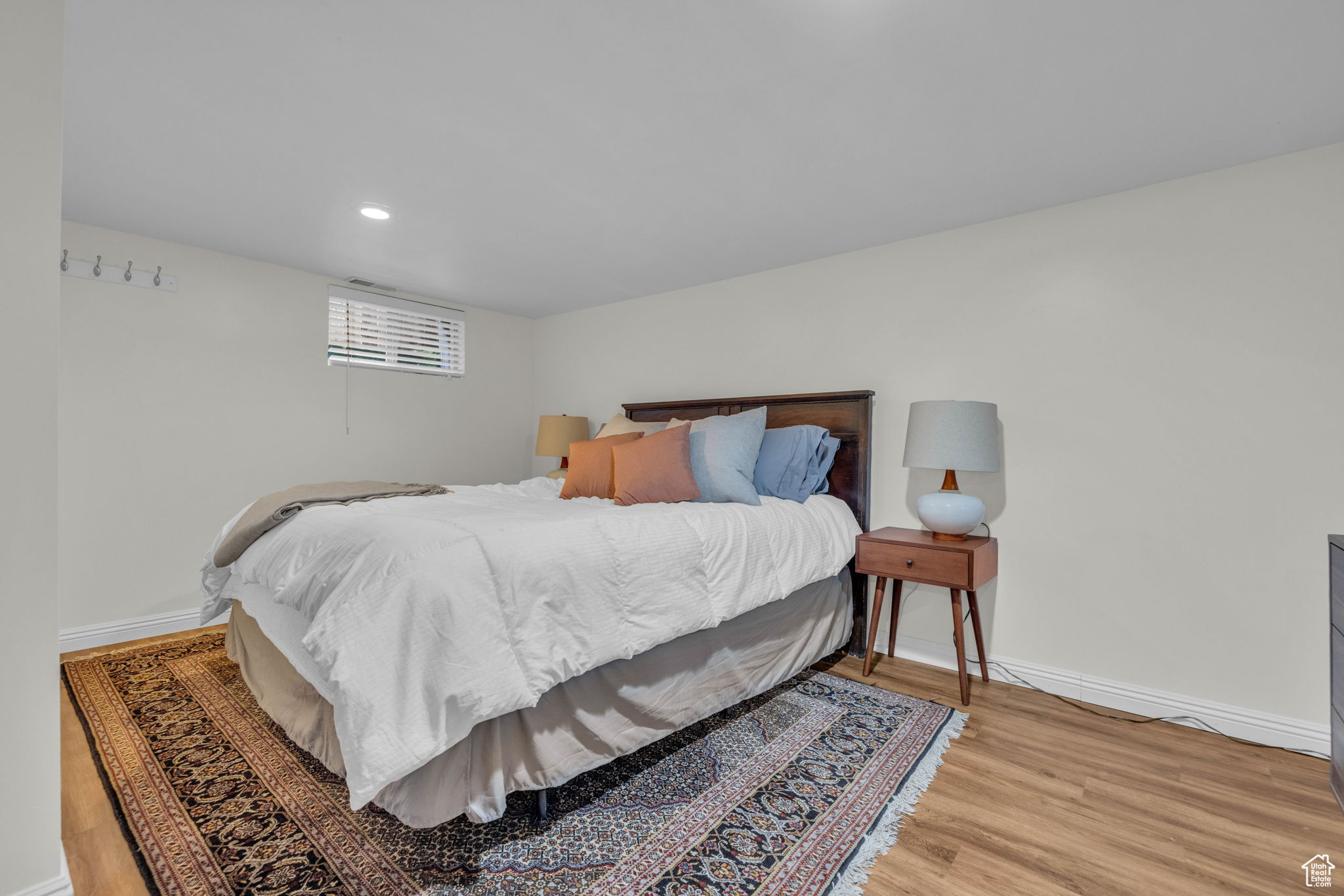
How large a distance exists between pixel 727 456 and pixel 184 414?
317 cm

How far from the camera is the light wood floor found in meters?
1.46

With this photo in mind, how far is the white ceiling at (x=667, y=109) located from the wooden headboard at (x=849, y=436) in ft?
2.94

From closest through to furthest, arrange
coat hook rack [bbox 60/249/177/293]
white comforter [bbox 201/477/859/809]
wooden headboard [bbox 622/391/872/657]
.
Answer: white comforter [bbox 201/477/859/809]
coat hook rack [bbox 60/249/177/293]
wooden headboard [bbox 622/391/872/657]

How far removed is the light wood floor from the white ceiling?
7.25 feet

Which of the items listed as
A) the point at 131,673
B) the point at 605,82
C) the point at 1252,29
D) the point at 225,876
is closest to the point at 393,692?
the point at 225,876

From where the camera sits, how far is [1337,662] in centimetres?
158

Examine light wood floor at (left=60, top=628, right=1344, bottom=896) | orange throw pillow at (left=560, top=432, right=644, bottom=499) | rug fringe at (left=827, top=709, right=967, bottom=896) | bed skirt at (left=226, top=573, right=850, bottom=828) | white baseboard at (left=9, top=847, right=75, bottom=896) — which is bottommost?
rug fringe at (left=827, top=709, right=967, bottom=896)

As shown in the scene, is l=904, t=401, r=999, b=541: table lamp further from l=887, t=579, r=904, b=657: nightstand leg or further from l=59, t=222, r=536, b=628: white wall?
l=59, t=222, r=536, b=628: white wall

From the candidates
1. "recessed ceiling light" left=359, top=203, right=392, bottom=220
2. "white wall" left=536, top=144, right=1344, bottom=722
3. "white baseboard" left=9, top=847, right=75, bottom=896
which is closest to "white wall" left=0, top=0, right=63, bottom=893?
"white baseboard" left=9, top=847, right=75, bottom=896

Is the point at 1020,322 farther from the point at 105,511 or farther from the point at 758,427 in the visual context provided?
the point at 105,511

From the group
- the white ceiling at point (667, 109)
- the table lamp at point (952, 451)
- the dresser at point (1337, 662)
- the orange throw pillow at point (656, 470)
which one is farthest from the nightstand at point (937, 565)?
the white ceiling at point (667, 109)

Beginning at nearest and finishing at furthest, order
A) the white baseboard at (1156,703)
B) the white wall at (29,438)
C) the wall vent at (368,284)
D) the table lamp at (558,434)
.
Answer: the white wall at (29,438)
the white baseboard at (1156,703)
the wall vent at (368,284)
the table lamp at (558,434)

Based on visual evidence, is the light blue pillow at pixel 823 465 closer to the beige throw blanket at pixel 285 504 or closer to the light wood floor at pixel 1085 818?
the light wood floor at pixel 1085 818

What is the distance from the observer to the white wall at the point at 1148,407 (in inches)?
85.0
